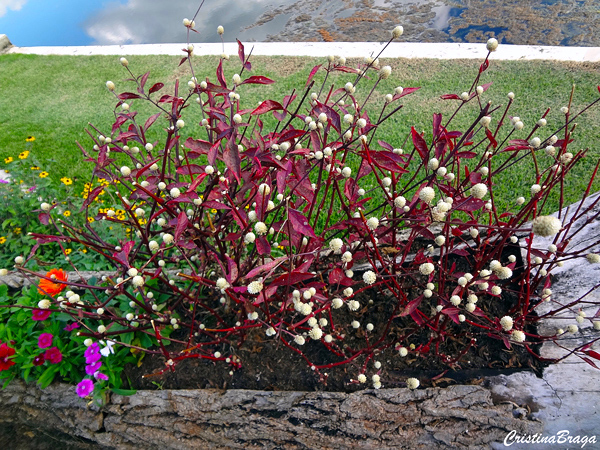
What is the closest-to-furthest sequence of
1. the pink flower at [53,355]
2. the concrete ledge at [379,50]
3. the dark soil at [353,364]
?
the dark soil at [353,364]
the pink flower at [53,355]
the concrete ledge at [379,50]

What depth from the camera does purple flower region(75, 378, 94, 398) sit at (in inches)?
68.0

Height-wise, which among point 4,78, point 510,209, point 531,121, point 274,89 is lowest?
point 510,209

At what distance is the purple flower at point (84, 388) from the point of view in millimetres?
1727

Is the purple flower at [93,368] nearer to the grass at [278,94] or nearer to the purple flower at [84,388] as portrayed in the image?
the purple flower at [84,388]

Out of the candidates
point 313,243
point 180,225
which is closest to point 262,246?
point 180,225

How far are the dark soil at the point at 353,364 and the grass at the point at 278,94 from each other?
1.82 metres

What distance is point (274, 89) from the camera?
5238 mm

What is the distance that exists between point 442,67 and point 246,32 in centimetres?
452

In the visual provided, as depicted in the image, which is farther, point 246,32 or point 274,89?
point 246,32

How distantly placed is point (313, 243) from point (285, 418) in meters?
0.75

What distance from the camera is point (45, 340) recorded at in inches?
71.1

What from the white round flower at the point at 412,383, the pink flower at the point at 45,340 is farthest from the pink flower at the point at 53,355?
the white round flower at the point at 412,383

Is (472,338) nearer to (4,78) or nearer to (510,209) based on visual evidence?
(510,209)

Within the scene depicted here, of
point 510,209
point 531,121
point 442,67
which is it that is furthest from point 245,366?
point 442,67
